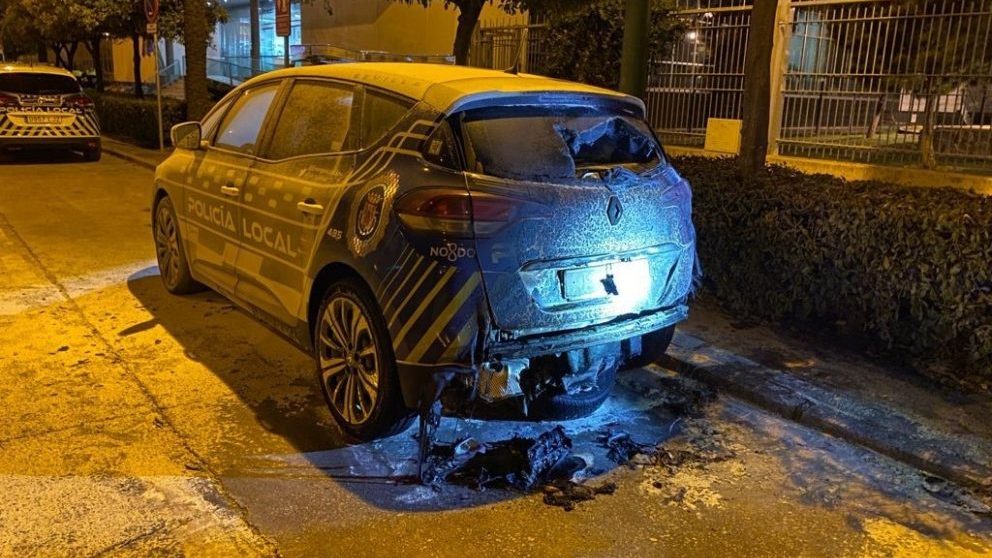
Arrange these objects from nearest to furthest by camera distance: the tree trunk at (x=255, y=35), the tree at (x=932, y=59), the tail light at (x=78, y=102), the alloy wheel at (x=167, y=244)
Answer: the alloy wheel at (x=167, y=244) → the tree at (x=932, y=59) → the tail light at (x=78, y=102) → the tree trunk at (x=255, y=35)

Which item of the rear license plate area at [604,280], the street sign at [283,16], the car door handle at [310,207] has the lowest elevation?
the rear license plate area at [604,280]

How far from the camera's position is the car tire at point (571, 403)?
174 inches

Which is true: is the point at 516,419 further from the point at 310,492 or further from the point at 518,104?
the point at 518,104

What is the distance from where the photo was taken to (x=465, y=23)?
988 centimetres

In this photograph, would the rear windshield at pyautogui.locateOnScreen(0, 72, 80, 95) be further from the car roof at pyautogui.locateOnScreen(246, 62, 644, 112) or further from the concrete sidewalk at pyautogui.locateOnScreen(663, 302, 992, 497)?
the concrete sidewalk at pyautogui.locateOnScreen(663, 302, 992, 497)

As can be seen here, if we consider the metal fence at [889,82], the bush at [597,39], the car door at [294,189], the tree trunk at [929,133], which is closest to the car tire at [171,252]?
the car door at [294,189]

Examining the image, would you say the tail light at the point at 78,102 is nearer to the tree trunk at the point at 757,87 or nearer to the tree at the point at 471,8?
the tree at the point at 471,8

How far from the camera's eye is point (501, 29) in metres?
12.1

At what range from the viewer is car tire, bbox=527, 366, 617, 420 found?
4430 mm

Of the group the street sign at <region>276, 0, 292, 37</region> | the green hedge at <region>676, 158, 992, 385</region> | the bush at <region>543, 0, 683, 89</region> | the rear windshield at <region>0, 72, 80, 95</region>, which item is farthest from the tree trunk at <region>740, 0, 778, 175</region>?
the rear windshield at <region>0, 72, 80, 95</region>

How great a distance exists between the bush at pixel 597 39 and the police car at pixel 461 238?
17.2 ft

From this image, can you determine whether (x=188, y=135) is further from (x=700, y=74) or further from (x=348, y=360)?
(x=700, y=74)

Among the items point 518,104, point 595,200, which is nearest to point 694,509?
point 595,200

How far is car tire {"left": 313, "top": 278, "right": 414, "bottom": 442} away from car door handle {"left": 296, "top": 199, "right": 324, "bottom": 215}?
0.39 metres
